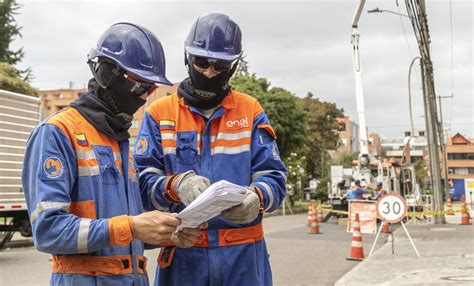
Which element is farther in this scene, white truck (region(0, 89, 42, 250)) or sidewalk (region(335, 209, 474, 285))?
white truck (region(0, 89, 42, 250))

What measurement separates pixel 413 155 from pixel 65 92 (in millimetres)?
61216

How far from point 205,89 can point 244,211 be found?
32.6 inches

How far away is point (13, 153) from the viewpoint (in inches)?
520

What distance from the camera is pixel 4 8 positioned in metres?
38.8

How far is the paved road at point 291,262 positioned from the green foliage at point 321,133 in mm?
38914

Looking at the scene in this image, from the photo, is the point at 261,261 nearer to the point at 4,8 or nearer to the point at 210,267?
the point at 210,267

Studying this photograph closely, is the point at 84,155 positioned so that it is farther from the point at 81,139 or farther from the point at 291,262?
the point at 291,262

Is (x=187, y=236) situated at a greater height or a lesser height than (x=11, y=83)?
lesser

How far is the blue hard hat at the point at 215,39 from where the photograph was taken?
10.7 ft

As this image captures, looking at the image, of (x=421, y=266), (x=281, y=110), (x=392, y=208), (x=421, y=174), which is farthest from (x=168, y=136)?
(x=421, y=174)

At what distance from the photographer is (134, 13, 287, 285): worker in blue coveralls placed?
10.2 feet

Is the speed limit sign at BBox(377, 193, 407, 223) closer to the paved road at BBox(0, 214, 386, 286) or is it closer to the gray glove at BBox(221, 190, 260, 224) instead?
the paved road at BBox(0, 214, 386, 286)

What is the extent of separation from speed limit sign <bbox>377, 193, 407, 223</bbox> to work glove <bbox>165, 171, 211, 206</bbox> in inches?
364

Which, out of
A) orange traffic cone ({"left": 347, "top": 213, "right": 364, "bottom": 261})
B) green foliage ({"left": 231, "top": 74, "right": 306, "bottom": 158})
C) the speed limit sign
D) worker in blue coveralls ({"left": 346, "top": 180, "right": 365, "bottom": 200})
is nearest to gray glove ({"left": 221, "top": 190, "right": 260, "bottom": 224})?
the speed limit sign
